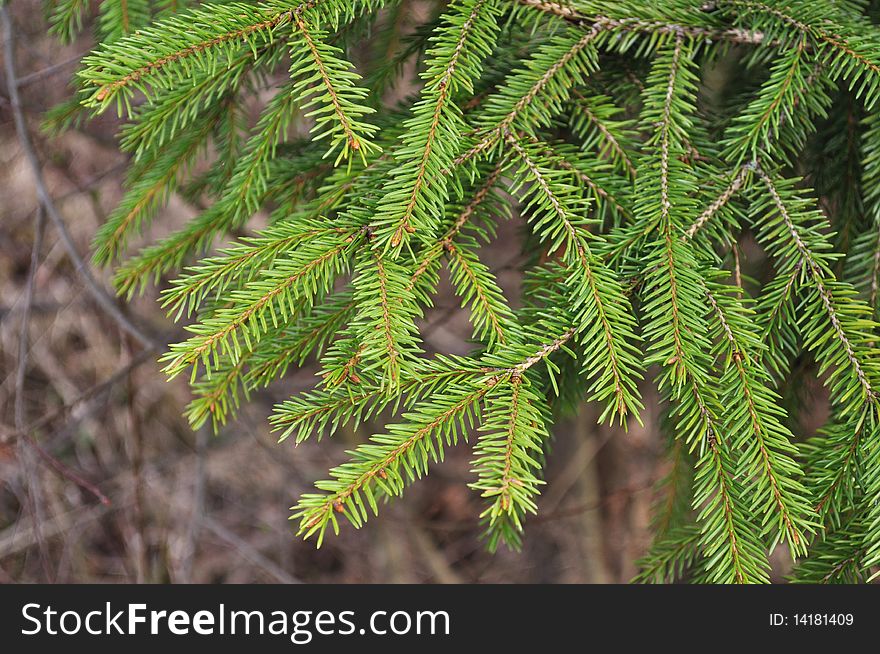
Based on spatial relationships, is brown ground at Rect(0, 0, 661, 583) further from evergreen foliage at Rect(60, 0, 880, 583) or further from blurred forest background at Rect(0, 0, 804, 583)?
evergreen foliage at Rect(60, 0, 880, 583)

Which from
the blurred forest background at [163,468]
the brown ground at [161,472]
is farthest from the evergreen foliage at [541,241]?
the brown ground at [161,472]

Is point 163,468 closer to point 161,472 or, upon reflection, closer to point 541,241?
point 161,472

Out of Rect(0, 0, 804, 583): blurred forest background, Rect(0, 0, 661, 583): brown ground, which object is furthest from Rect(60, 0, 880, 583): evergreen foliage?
Rect(0, 0, 661, 583): brown ground

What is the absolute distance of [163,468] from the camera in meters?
3.01

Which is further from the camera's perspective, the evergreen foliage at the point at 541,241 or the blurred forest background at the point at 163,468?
the blurred forest background at the point at 163,468

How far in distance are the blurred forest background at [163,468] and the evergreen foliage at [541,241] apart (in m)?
1.61

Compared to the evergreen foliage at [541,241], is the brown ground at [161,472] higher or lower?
higher

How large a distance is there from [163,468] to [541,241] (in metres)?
2.52

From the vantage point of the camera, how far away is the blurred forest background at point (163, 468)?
2.81 metres

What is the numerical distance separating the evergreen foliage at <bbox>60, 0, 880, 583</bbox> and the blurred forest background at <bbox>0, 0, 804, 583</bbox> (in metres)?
1.61

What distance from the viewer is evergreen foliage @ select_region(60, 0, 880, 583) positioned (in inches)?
32.0

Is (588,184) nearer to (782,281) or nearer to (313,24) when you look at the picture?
(782,281)

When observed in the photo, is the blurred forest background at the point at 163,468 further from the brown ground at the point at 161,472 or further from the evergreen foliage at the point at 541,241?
the evergreen foliage at the point at 541,241

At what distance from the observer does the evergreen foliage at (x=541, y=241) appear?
813 mm
